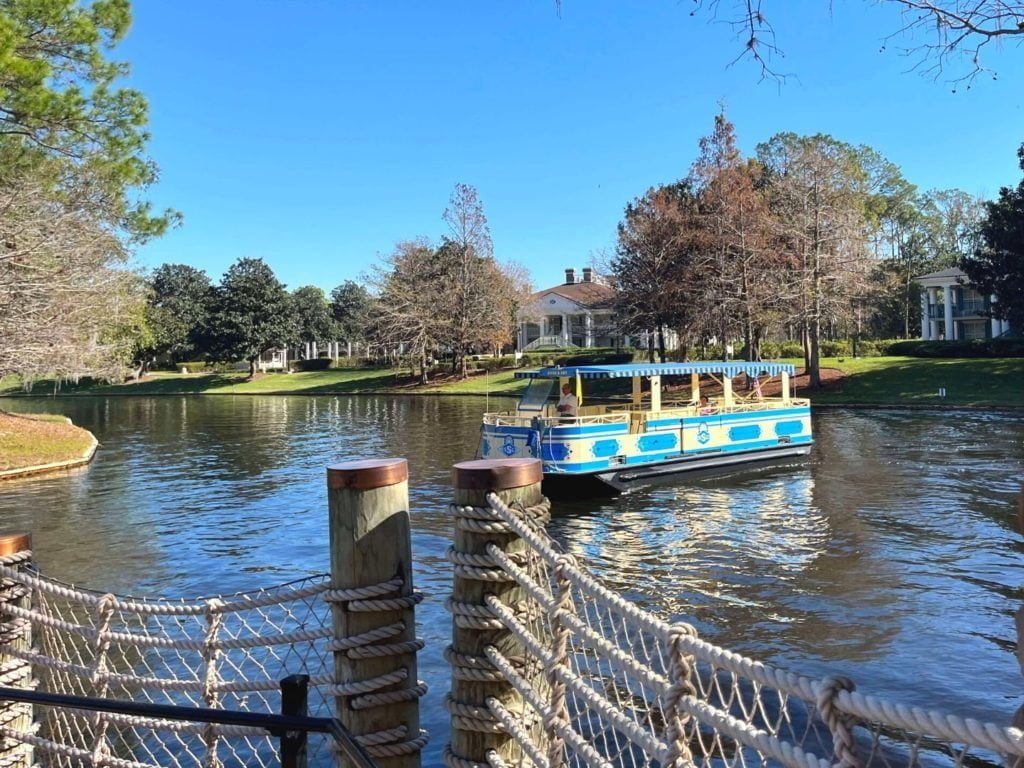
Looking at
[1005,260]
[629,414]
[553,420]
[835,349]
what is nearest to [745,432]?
[629,414]

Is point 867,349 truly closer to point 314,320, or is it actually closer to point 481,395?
point 481,395

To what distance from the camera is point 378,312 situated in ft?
211

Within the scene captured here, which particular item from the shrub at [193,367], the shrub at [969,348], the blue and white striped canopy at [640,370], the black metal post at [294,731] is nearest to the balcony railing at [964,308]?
the shrub at [969,348]

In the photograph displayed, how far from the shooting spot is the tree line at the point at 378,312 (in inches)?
2399

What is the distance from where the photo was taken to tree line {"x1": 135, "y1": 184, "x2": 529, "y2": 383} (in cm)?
6094

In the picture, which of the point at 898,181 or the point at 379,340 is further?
the point at 898,181

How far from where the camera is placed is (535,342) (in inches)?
3132

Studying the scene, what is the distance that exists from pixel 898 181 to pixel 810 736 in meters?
79.6

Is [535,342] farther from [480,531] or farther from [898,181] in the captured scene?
[480,531]

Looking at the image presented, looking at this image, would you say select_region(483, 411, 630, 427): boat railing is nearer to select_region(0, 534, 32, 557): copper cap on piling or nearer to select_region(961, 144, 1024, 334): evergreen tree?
select_region(0, 534, 32, 557): copper cap on piling

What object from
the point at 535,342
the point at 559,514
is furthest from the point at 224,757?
the point at 535,342

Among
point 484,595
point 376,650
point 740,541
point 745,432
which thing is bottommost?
point 740,541

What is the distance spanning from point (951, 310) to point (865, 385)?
27.4m

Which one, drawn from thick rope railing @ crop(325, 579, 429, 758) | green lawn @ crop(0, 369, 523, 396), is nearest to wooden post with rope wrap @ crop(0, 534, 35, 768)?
thick rope railing @ crop(325, 579, 429, 758)
